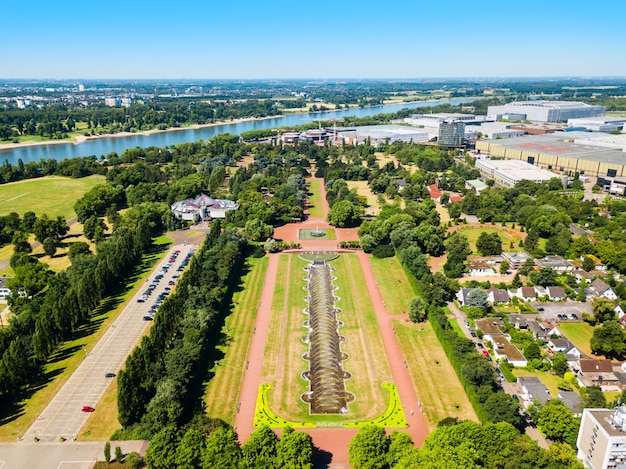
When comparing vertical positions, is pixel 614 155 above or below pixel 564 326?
above

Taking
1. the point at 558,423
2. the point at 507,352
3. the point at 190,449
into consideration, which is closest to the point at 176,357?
the point at 190,449

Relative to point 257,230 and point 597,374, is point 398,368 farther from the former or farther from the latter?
point 257,230

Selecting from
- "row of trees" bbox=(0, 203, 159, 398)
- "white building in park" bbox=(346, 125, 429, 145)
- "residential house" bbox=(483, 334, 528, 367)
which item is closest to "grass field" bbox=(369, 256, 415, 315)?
"residential house" bbox=(483, 334, 528, 367)

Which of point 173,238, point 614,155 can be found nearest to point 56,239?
point 173,238

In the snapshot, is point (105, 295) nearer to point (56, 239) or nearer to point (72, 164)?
point (56, 239)

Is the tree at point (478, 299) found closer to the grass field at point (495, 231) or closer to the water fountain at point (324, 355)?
the water fountain at point (324, 355)

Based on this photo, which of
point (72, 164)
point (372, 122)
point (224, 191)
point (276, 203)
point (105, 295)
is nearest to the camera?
point (105, 295)

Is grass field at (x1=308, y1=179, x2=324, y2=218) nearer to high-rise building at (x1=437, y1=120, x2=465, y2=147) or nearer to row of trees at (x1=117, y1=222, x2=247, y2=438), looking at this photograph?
row of trees at (x1=117, y1=222, x2=247, y2=438)

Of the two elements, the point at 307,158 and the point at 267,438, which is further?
the point at 307,158
